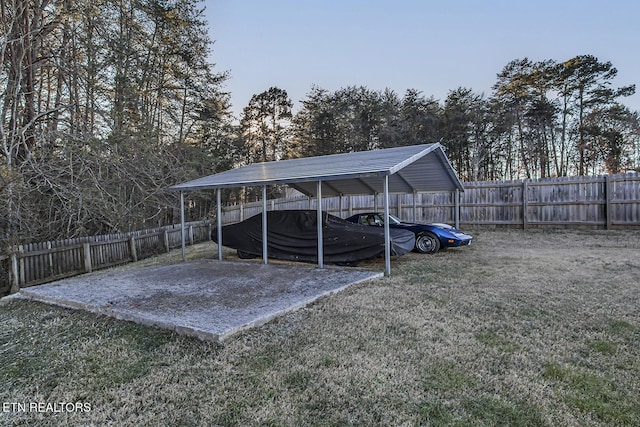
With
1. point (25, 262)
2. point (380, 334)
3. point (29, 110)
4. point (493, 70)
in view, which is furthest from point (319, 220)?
point (493, 70)

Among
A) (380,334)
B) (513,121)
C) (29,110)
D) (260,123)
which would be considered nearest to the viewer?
(380,334)

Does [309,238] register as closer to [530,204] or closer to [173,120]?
[530,204]

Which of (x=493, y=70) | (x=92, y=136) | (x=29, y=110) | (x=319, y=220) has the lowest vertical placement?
(x=319, y=220)

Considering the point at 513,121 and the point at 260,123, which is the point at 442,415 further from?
the point at 260,123

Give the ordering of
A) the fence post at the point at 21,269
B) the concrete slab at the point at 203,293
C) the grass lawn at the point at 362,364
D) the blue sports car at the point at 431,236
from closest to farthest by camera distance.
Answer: the grass lawn at the point at 362,364, the concrete slab at the point at 203,293, the fence post at the point at 21,269, the blue sports car at the point at 431,236

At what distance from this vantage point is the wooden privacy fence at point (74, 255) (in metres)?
6.78

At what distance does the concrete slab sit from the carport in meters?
0.92

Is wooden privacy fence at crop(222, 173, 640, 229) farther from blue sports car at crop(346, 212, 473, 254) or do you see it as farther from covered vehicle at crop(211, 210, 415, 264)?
covered vehicle at crop(211, 210, 415, 264)

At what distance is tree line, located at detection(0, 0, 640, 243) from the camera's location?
659 centimetres

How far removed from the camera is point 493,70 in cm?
1900

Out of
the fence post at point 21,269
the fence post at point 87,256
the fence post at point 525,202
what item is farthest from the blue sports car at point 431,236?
the fence post at point 21,269

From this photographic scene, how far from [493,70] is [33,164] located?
2078cm

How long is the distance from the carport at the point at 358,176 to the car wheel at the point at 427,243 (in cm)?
157

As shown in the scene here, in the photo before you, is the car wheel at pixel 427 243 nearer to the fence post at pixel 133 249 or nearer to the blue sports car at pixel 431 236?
the blue sports car at pixel 431 236
